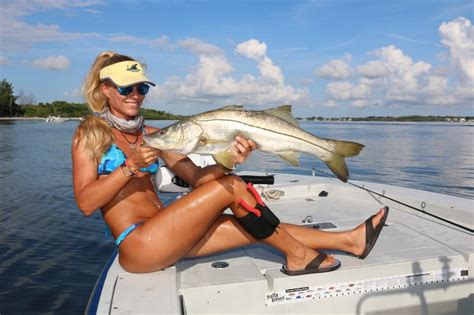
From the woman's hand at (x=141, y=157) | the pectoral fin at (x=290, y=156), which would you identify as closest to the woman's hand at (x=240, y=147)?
the pectoral fin at (x=290, y=156)

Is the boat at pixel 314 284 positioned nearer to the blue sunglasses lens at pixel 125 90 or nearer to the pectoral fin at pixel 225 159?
the pectoral fin at pixel 225 159

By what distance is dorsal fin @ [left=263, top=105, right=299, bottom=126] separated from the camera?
3.40 meters

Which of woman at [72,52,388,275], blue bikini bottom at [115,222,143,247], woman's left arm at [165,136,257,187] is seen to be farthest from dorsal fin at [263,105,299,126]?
blue bikini bottom at [115,222,143,247]

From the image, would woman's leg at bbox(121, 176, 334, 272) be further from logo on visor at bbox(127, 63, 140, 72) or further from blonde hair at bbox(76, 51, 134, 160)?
logo on visor at bbox(127, 63, 140, 72)

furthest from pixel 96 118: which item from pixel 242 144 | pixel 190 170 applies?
pixel 242 144

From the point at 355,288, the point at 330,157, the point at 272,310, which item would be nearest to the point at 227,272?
the point at 272,310

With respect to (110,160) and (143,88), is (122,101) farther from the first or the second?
(110,160)

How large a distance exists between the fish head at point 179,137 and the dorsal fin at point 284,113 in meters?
0.64

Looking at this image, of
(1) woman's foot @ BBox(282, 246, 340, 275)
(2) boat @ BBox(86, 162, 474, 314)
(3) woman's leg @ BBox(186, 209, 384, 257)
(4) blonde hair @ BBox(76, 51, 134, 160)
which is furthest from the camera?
(3) woman's leg @ BBox(186, 209, 384, 257)

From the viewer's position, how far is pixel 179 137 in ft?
10.3

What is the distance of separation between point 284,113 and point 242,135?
1.56 feet

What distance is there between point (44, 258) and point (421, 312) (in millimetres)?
6460

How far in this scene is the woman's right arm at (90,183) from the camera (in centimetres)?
289

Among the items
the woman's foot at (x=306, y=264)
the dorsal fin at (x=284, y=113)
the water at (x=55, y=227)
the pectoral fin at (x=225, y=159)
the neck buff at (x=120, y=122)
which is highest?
the dorsal fin at (x=284, y=113)
